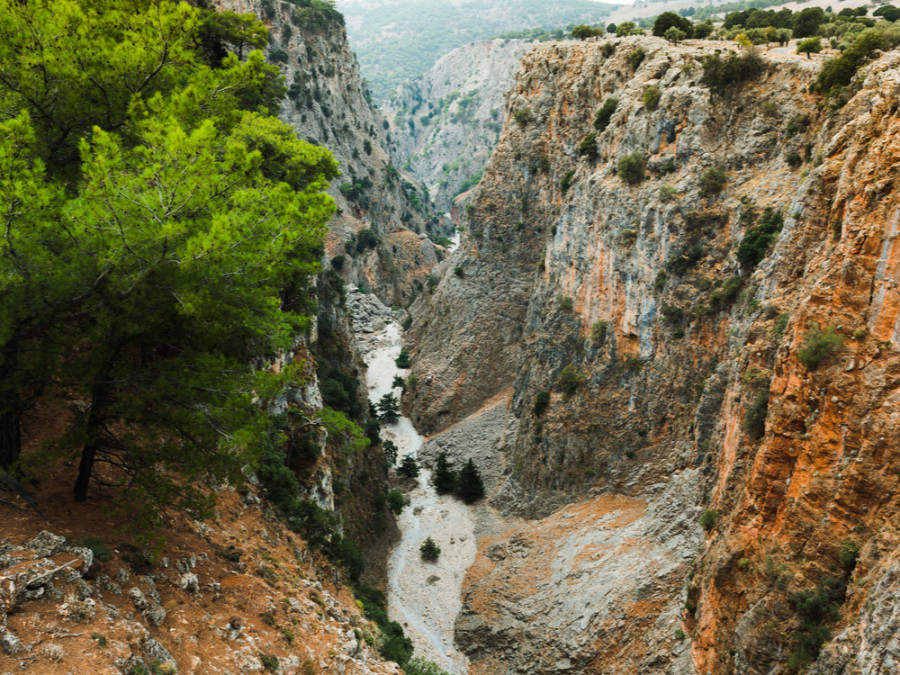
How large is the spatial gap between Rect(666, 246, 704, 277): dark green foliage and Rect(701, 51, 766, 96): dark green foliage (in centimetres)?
996

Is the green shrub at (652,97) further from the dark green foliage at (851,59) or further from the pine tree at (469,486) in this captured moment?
the pine tree at (469,486)

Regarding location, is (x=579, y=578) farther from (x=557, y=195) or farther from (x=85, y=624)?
(x=557, y=195)

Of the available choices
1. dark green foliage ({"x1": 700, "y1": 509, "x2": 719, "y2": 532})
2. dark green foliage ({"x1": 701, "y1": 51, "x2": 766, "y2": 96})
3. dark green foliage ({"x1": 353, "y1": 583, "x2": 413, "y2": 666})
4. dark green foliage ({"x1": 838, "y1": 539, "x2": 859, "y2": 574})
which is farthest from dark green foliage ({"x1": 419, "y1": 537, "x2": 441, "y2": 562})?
dark green foliage ({"x1": 701, "y1": 51, "x2": 766, "y2": 96})

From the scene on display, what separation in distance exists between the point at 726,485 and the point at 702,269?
15.7 meters

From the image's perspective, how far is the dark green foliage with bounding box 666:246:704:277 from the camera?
3472cm

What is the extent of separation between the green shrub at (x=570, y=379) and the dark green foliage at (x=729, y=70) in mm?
21037

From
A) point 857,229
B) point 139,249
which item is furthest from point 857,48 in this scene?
point 139,249

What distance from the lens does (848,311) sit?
1758cm

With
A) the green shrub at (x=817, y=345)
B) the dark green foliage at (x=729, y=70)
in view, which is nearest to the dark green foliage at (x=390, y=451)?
the dark green foliage at (x=729, y=70)

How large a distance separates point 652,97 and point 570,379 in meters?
21.0

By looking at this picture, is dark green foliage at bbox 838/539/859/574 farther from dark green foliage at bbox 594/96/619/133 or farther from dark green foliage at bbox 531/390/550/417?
dark green foliage at bbox 594/96/619/133

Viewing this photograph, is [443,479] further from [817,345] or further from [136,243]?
[136,243]

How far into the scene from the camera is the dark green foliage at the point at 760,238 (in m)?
29.1

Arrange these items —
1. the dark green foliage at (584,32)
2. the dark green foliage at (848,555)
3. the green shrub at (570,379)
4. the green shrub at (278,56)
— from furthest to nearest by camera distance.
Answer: the green shrub at (278,56) < the dark green foliage at (584,32) < the green shrub at (570,379) < the dark green foliage at (848,555)
